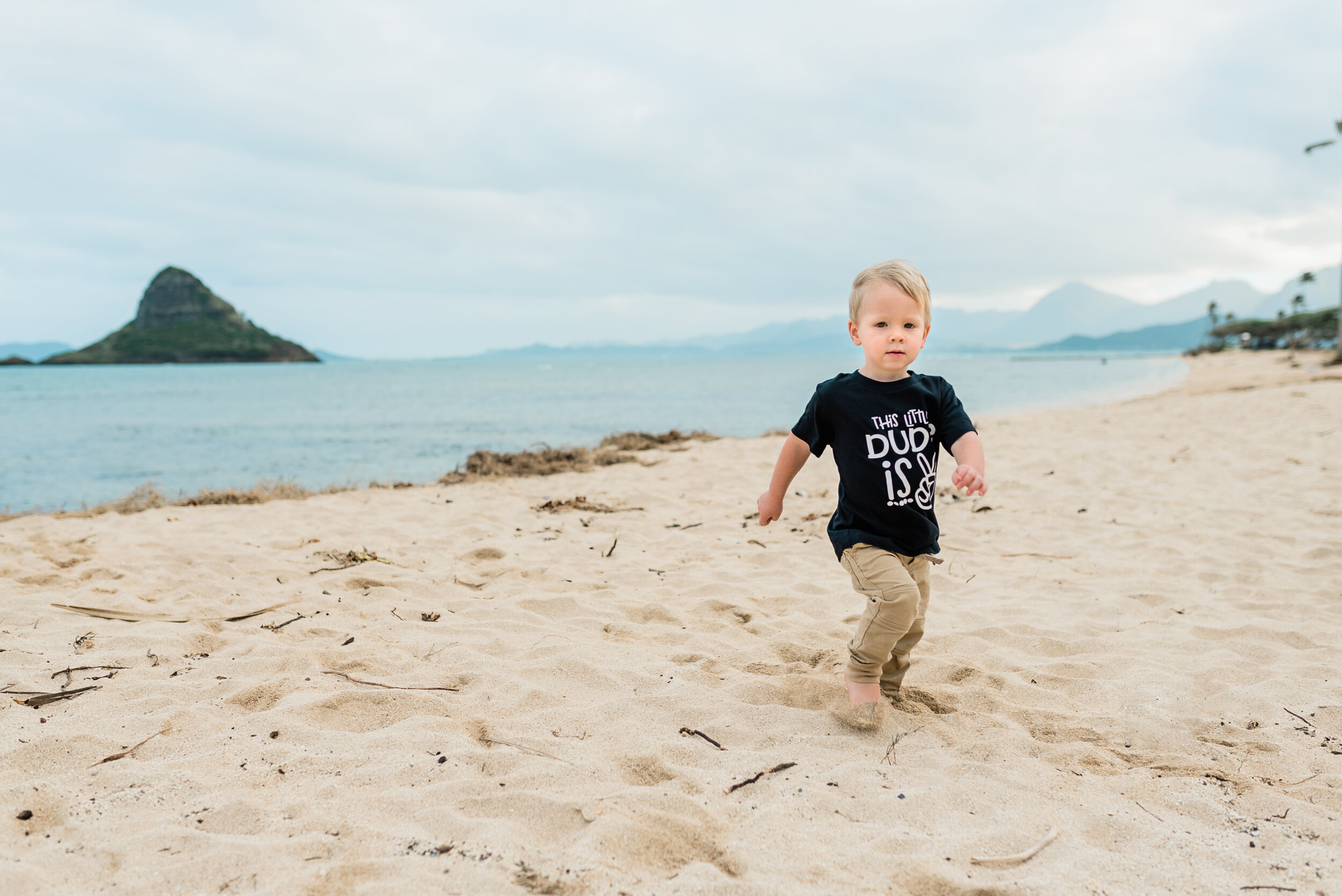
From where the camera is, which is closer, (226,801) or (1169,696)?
(226,801)

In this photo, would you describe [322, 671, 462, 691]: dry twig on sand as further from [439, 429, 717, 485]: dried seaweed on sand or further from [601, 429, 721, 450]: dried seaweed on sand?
[601, 429, 721, 450]: dried seaweed on sand

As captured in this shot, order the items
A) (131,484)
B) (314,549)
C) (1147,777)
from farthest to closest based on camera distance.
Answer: (131,484) → (314,549) → (1147,777)

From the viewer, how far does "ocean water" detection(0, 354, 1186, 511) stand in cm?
1338

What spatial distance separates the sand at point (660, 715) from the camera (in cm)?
194

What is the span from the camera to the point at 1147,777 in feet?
7.83

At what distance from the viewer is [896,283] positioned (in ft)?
8.61

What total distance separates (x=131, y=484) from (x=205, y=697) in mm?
11884

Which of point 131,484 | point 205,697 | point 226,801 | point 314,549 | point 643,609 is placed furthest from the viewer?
point 131,484

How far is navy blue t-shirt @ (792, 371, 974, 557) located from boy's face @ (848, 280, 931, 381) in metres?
0.12

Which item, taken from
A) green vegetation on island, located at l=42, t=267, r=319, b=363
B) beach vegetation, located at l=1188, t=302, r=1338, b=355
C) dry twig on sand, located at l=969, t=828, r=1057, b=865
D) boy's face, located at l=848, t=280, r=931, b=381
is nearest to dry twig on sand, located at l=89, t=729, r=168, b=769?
dry twig on sand, located at l=969, t=828, r=1057, b=865

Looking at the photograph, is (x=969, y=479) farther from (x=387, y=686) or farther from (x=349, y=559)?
(x=349, y=559)

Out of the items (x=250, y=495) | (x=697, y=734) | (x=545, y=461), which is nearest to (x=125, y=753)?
(x=697, y=734)

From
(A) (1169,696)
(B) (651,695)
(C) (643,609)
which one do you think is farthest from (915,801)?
(C) (643,609)

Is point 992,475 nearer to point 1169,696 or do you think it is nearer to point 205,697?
point 1169,696
